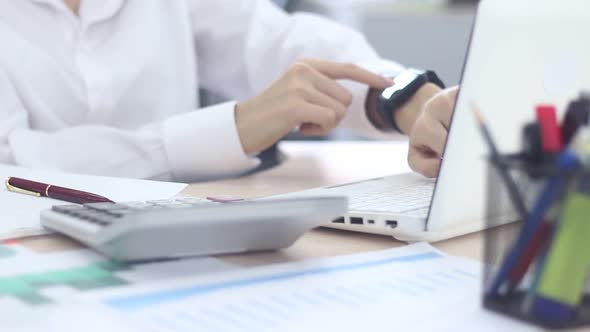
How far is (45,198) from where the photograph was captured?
2.05 ft

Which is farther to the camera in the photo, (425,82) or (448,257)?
(425,82)

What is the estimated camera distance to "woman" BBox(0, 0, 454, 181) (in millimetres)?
864

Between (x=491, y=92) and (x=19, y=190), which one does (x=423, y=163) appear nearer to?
(x=491, y=92)

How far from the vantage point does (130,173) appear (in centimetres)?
90

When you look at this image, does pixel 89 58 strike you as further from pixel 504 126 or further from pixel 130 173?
pixel 504 126

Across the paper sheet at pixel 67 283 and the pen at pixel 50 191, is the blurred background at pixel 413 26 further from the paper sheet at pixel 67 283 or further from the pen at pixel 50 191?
the paper sheet at pixel 67 283

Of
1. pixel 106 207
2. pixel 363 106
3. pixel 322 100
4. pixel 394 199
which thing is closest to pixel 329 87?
pixel 322 100

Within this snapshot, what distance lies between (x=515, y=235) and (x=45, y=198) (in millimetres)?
411

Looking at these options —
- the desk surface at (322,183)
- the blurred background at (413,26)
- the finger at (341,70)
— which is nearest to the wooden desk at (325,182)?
the desk surface at (322,183)

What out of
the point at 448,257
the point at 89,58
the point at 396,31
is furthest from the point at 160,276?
the point at 396,31

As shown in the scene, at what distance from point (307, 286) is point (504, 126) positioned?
0.52 feet

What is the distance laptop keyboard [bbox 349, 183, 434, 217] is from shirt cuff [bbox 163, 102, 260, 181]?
26cm

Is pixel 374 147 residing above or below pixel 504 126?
below

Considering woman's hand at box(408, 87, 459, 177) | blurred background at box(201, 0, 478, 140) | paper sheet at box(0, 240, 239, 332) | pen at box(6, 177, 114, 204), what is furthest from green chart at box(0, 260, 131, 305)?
blurred background at box(201, 0, 478, 140)
